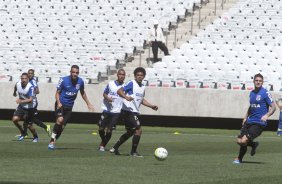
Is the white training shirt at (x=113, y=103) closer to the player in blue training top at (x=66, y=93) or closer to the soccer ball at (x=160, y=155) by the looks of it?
the player in blue training top at (x=66, y=93)

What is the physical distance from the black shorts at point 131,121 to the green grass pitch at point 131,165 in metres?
0.78

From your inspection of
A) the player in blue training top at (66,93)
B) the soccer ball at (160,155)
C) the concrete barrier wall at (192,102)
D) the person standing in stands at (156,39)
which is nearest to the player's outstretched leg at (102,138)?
the player in blue training top at (66,93)

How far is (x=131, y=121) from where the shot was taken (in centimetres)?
1959

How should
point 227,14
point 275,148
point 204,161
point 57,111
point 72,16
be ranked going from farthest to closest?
point 72,16 → point 227,14 → point 275,148 → point 57,111 → point 204,161

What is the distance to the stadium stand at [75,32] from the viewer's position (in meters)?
43.2

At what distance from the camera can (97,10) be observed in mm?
48688

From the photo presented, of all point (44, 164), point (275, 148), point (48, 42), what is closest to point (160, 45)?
point (48, 42)

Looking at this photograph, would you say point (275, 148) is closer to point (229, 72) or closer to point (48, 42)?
point (229, 72)

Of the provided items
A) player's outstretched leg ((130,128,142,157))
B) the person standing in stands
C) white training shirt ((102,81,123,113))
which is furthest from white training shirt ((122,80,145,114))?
the person standing in stands

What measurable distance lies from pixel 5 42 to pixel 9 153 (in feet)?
94.7

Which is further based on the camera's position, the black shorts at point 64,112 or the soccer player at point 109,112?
the soccer player at point 109,112

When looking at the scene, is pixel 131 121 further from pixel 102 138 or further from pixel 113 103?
pixel 113 103

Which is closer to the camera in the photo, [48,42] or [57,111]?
[57,111]

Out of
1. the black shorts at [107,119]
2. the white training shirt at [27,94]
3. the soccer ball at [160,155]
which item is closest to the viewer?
the soccer ball at [160,155]
